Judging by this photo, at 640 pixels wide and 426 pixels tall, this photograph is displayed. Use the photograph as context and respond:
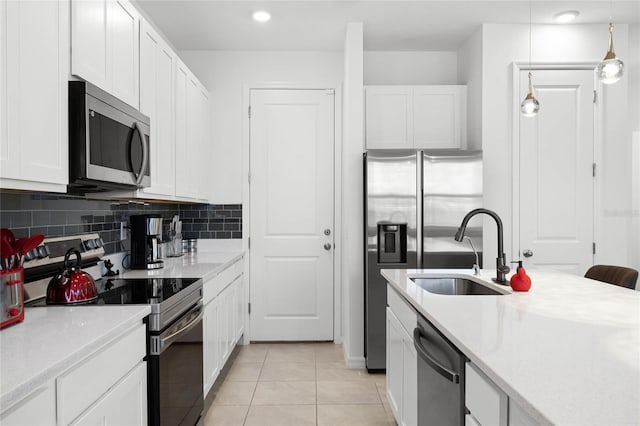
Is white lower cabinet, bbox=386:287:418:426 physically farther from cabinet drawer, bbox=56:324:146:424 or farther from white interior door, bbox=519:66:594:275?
white interior door, bbox=519:66:594:275

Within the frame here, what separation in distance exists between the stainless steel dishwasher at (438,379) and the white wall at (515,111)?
204 centimetres

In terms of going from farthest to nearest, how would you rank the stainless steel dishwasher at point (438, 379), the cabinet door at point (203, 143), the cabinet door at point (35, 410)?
the cabinet door at point (203, 143) < the stainless steel dishwasher at point (438, 379) < the cabinet door at point (35, 410)

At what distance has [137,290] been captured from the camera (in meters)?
2.08

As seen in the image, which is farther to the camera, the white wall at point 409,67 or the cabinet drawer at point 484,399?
the white wall at point 409,67

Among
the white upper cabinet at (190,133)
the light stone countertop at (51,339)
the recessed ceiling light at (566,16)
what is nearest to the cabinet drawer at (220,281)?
the white upper cabinet at (190,133)

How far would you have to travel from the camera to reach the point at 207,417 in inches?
103

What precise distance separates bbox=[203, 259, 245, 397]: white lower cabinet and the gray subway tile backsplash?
19.2 inches

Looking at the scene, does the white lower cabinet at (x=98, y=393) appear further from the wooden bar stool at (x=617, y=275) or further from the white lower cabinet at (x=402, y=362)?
the wooden bar stool at (x=617, y=275)

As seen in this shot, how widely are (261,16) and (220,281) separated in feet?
6.66

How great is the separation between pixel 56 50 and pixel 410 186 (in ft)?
7.89

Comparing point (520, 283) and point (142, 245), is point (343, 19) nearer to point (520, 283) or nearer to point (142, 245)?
point (142, 245)

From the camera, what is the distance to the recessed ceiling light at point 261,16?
10.5 ft

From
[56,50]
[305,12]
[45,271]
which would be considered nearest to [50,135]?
[56,50]

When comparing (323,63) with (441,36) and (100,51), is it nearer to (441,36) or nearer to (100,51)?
(441,36)
